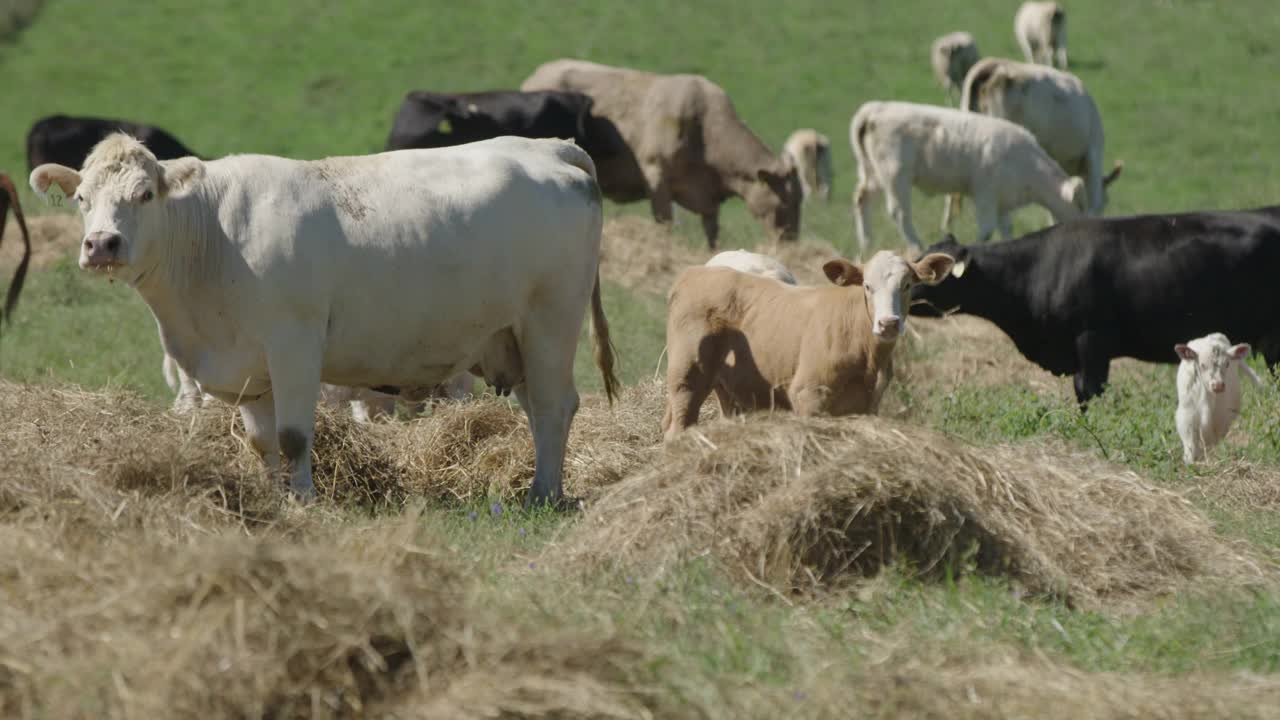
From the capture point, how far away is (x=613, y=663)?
5172 millimetres

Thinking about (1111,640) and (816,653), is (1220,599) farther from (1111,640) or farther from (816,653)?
(816,653)

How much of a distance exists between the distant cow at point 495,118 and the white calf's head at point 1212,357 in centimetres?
1315

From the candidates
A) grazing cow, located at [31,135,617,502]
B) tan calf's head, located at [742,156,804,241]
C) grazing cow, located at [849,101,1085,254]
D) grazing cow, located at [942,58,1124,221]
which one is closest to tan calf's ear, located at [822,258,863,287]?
grazing cow, located at [31,135,617,502]

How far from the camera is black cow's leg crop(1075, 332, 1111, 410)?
12578 millimetres

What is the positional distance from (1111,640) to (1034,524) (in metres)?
1.21

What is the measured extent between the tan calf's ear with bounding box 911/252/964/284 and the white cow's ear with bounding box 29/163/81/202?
13.8ft

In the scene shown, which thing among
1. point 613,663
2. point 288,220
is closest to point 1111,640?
point 613,663

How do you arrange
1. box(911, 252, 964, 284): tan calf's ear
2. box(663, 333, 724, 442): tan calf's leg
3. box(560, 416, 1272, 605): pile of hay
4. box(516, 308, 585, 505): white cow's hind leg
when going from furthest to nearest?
1. box(663, 333, 724, 442): tan calf's leg
2. box(516, 308, 585, 505): white cow's hind leg
3. box(911, 252, 964, 284): tan calf's ear
4. box(560, 416, 1272, 605): pile of hay

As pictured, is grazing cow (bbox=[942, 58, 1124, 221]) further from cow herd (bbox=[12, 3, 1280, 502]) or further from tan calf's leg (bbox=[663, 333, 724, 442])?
tan calf's leg (bbox=[663, 333, 724, 442])

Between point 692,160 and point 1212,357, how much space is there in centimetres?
1195

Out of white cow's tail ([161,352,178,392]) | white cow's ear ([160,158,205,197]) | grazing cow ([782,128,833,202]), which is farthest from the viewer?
grazing cow ([782,128,833,202])

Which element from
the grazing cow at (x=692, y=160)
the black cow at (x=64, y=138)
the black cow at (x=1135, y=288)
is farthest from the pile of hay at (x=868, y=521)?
the black cow at (x=64, y=138)

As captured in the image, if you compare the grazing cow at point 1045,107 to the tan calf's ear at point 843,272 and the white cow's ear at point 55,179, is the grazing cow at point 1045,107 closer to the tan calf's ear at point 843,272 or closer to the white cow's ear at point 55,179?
the tan calf's ear at point 843,272

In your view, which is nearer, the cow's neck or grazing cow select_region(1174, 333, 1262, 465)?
the cow's neck
